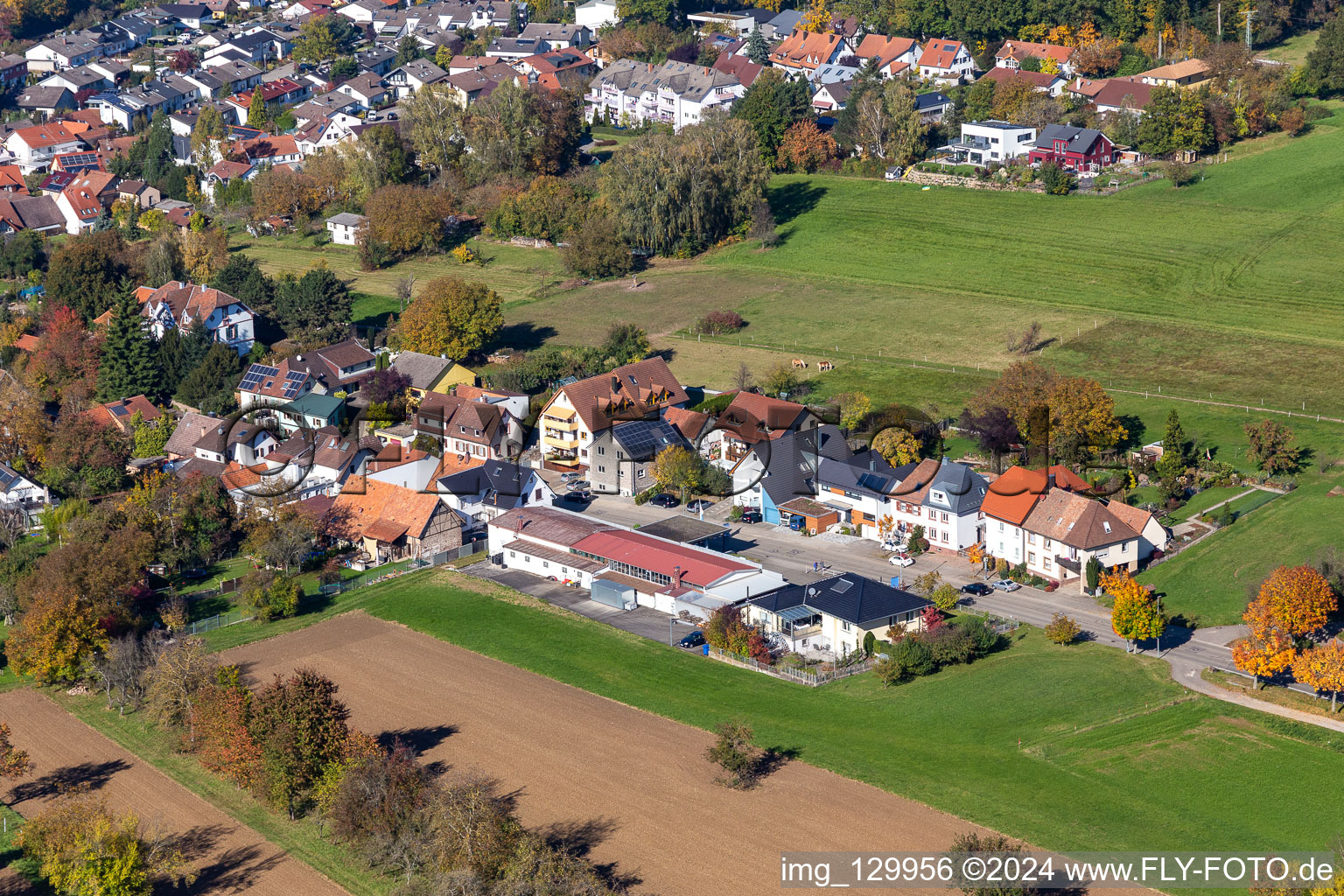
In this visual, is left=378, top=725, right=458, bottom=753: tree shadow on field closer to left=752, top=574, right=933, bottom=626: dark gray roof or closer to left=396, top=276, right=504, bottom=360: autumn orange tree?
left=752, top=574, right=933, bottom=626: dark gray roof

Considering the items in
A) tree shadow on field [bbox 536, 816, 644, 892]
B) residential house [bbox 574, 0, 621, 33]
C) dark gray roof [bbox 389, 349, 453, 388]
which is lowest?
tree shadow on field [bbox 536, 816, 644, 892]

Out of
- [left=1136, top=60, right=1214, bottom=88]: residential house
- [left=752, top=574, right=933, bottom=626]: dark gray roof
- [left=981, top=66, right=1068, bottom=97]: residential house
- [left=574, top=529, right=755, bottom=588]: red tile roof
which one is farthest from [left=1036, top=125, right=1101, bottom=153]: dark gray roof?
[left=752, top=574, right=933, bottom=626]: dark gray roof

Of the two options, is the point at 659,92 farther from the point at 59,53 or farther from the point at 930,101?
the point at 59,53

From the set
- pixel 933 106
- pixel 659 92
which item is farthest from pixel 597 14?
pixel 933 106

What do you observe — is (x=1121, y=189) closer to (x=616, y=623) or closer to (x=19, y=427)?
(x=616, y=623)

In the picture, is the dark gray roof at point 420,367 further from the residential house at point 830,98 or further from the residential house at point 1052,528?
the residential house at point 830,98

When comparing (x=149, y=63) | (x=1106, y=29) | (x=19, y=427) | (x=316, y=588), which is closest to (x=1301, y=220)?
(x=1106, y=29)

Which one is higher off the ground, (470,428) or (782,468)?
(470,428)
